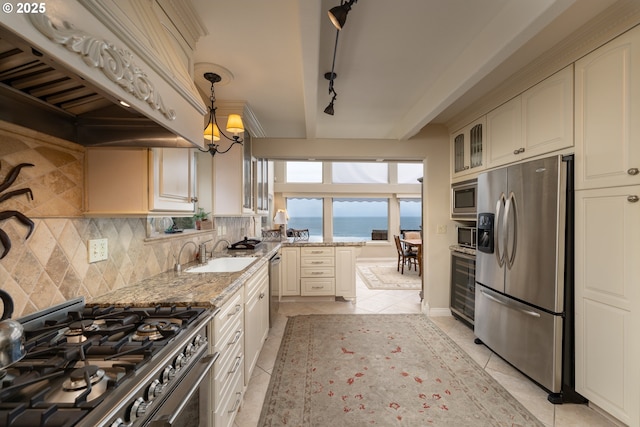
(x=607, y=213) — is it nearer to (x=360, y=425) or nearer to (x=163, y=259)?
(x=360, y=425)

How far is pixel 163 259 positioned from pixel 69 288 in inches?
28.8

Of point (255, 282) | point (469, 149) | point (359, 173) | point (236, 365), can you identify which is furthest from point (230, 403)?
point (359, 173)

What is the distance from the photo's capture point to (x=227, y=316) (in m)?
1.52

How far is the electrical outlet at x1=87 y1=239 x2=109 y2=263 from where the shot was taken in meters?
1.32

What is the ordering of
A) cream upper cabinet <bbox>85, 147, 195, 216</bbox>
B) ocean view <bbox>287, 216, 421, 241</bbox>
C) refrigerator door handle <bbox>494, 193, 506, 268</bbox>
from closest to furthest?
cream upper cabinet <bbox>85, 147, 195, 216</bbox>, refrigerator door handle <bbox>494, 193, 506, 268</bbox>, ocean view <bbox>287, 216, 421, 241</bbox>

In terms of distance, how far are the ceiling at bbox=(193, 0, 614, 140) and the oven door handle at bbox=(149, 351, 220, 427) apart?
1759 mm

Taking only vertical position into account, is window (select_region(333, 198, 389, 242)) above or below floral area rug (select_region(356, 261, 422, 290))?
above

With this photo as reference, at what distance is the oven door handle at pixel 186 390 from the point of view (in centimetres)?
86

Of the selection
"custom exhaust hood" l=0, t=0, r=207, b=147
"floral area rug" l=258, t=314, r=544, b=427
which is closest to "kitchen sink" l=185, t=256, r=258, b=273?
"floral area rug" l=258, t=314, r=544, b=427

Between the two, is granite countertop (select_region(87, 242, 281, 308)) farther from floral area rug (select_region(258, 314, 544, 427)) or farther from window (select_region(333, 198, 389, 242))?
window (select_region(333, 198, 389, 242))

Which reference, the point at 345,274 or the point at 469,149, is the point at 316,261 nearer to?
the point at 345,274

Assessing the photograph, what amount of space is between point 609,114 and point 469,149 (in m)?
1.50

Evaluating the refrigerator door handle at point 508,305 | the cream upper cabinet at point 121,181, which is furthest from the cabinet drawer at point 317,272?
the cream upper cabinet at point 121,181

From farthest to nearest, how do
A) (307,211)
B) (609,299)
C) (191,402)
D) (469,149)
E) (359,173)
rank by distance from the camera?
(307,211) → (359,173) → (469,149) → (609,299) → (191,402)
